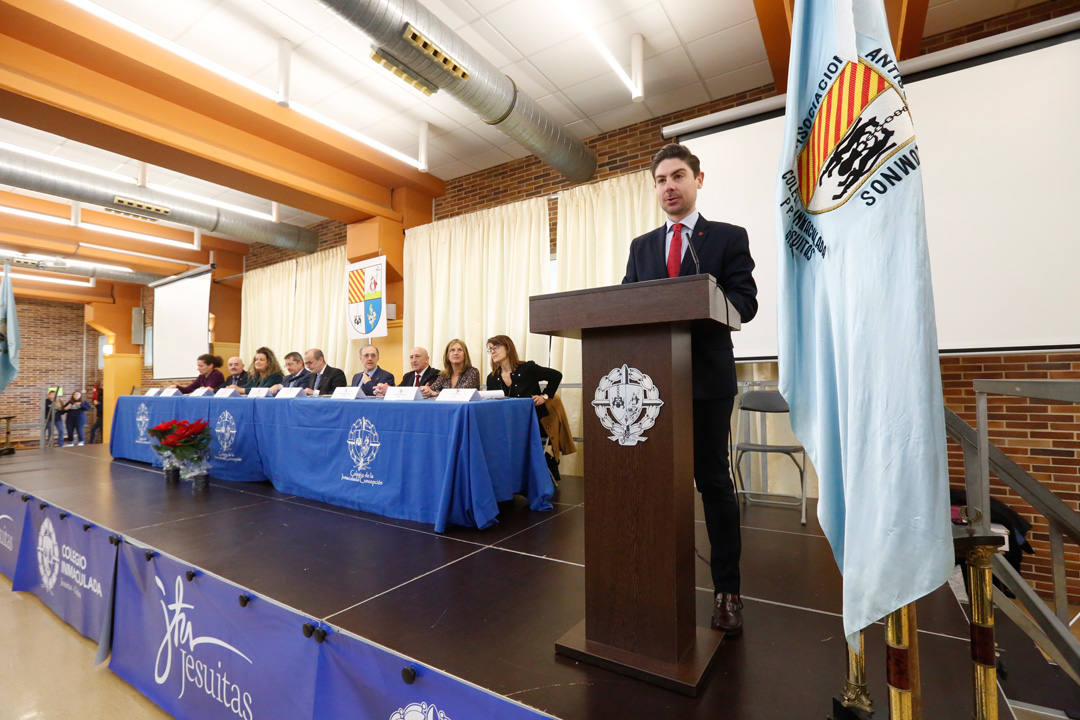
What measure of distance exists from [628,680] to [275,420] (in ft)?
9.62

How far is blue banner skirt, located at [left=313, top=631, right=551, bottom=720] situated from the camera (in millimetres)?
1002

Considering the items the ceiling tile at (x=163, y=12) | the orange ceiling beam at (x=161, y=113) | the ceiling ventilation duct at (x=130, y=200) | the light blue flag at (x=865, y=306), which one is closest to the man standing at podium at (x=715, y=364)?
the light blue flag at (x=865, y=306)

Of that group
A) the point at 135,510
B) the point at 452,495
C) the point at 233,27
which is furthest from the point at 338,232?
the point at 452,495

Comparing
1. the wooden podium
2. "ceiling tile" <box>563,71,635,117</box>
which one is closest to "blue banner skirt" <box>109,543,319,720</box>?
the wooden podium

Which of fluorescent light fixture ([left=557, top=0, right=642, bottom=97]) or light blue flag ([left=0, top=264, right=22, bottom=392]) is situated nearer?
fluorescent light fixture ([left=557, top=0, right=642, bottom=97])

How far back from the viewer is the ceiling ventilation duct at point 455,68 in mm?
2504

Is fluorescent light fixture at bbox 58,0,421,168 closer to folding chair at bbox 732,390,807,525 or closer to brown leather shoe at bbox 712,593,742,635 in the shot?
folding chair at bbox 732,390,807,525

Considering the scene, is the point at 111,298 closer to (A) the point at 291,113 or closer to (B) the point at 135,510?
(A) the point at 291,113

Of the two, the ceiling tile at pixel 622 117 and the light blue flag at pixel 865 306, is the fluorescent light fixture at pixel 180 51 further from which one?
the light blue flag at pixel 865 306

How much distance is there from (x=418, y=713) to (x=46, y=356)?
46.4 ft

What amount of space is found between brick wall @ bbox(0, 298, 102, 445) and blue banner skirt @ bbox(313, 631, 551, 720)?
13287 millimetres

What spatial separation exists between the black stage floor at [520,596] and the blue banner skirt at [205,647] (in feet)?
0.45

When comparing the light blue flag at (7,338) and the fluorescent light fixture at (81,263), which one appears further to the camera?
the fluorescent light fixture at (81,263)

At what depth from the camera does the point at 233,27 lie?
10.2 feet
